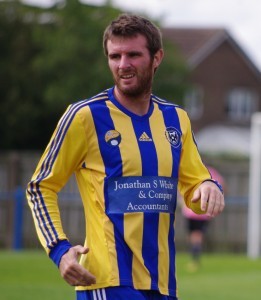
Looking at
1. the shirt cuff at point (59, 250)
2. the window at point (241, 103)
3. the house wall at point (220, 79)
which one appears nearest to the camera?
the shirt cuff at point (59, 250)

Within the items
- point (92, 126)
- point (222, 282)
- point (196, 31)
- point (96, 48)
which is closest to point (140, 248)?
point (92, 126)

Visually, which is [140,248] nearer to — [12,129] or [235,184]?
[235,184]

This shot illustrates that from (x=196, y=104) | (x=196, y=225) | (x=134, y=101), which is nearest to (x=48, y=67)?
(x=196, y=225)

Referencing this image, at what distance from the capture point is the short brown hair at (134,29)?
5.91m

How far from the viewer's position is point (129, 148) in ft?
19.5

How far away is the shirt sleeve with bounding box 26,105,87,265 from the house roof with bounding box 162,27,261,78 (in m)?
53.0

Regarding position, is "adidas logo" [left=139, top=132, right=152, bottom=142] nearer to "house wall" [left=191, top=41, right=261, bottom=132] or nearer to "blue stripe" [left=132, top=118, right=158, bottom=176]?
"blue stripe" [left=132, top=118, right=158, bottom=176]

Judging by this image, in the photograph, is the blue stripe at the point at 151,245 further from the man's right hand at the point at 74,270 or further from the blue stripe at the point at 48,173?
the blue stripe at the point at 48,173

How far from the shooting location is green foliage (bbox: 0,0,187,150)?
3897cm

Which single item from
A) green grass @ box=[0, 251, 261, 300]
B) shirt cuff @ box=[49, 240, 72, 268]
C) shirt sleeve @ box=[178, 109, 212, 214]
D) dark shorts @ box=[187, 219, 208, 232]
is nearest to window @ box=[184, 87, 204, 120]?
green grass @ box=[0, 251, 261, 300]

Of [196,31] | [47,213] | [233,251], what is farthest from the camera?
[196,31]

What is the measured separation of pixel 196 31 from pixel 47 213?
190 ft

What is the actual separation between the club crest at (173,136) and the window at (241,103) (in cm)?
5703

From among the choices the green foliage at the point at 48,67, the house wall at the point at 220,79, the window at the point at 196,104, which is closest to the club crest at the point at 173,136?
the green foliage at the point at 48,67
